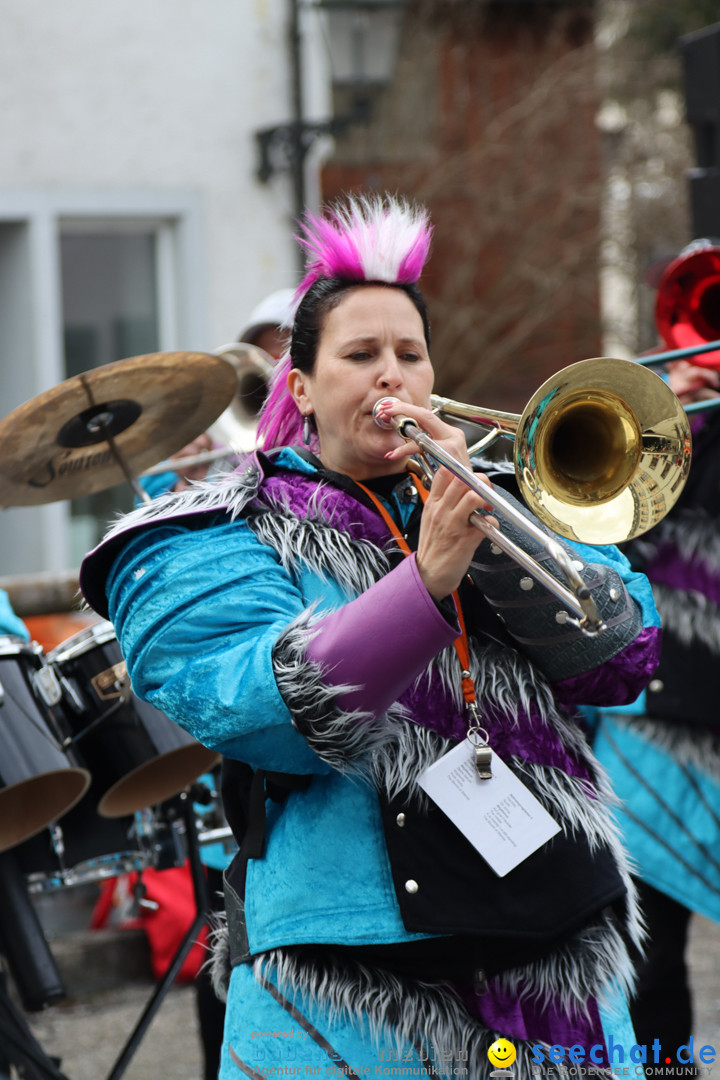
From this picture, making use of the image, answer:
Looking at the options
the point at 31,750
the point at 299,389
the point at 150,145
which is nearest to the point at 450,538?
the point at 299,389

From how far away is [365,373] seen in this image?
2178 millimetres

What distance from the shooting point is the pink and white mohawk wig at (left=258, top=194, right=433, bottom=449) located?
7.37 ft

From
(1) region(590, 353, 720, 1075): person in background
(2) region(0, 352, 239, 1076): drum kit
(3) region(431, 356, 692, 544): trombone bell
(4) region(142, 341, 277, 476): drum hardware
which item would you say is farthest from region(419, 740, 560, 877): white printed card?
(4) region(142, 341, 277, 476): drum hardware

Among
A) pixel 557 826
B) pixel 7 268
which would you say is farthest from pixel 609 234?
pixel 557 826

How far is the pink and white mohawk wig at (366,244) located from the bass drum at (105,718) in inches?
42.7

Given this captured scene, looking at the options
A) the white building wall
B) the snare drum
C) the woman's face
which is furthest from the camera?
the white building wall

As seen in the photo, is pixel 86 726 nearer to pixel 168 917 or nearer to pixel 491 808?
pixel 491 808

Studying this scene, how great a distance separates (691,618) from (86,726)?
60.3 inches

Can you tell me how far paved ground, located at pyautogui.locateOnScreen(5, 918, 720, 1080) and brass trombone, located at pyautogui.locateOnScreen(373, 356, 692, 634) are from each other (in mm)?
2473

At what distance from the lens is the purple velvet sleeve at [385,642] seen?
181cm

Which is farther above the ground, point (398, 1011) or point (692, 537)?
point (692, 537)

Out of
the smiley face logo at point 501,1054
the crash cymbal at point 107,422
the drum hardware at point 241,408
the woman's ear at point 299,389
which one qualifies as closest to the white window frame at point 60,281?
the drum hardware at point 241,408

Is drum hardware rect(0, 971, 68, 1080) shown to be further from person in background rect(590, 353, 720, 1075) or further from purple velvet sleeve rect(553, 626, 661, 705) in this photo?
purple velvet sleeve rect(553, 626, 661, 705)

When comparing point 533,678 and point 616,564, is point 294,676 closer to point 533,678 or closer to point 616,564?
point 533,678
